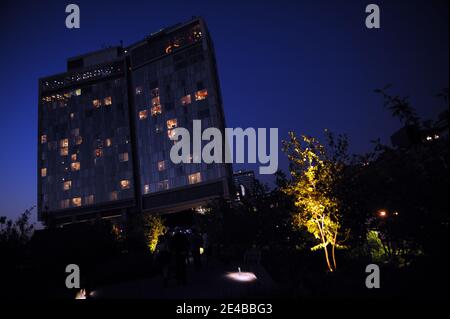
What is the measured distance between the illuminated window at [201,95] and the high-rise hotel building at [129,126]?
23 cm

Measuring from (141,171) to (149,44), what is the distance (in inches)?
Result: 1188

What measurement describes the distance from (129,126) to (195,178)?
938 inches

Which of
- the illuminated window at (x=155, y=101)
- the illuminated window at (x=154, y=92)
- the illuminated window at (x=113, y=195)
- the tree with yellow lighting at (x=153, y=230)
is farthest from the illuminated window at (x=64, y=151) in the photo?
the tree with yellow lighting at (x=153, y=230)

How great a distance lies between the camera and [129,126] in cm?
7119

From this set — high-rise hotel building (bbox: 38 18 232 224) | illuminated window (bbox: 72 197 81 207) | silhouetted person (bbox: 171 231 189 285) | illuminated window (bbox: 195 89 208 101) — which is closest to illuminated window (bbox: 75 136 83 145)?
high-rise hotel building (bbox: 38 18 232 224)

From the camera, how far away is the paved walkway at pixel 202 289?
1025 cm

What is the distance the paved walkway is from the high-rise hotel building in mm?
42151

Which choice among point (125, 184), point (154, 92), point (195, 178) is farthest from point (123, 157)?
point (195, 178)

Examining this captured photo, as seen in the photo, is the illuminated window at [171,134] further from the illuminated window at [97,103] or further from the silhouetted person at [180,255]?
the silhouetted person at [180,255]

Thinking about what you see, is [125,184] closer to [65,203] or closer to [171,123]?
→ [65,203]

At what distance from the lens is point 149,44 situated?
230 feet

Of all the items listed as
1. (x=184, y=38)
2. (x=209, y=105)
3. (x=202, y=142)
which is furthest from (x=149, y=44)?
(x=202, y=142)

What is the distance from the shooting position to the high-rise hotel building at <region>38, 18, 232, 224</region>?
6228 centimetres
